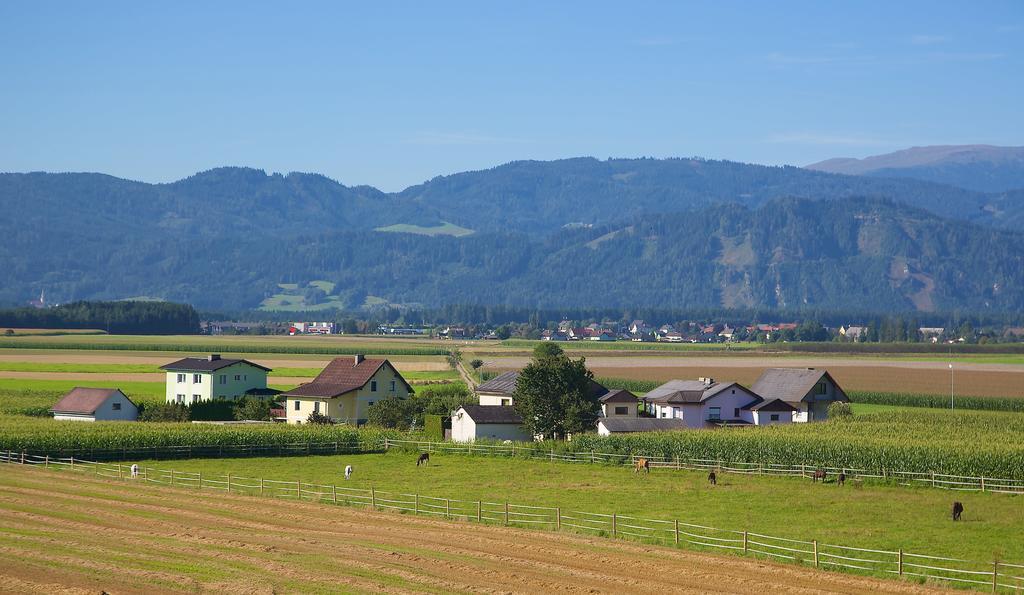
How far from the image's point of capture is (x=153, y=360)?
520 ft

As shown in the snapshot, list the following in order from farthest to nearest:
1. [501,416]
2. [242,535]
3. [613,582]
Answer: [501,416] < [242,535] < [613,582]

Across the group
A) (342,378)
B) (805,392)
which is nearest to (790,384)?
(805,392)

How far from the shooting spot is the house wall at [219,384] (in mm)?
101000

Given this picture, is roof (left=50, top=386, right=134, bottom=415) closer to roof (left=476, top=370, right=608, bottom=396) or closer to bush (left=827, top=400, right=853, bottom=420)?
roof (left=476, top=370, right=608, bottom=396)

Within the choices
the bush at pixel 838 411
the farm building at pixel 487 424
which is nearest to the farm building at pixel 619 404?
the farm building at pixel 487 424

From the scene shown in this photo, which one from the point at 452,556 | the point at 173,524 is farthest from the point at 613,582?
the point at 173,524

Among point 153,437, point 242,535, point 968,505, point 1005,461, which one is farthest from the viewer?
point 153,437

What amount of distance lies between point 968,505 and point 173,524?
98.0ft

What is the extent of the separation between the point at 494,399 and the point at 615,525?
46.7 meters

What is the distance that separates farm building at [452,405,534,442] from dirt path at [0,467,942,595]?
1307 inches

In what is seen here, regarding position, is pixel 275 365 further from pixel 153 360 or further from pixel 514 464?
pixel 514 464

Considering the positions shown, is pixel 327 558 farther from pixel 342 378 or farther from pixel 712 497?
pixel 342 378

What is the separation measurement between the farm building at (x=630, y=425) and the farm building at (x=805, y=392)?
13.9 metres

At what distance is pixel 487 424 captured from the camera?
80938mm
